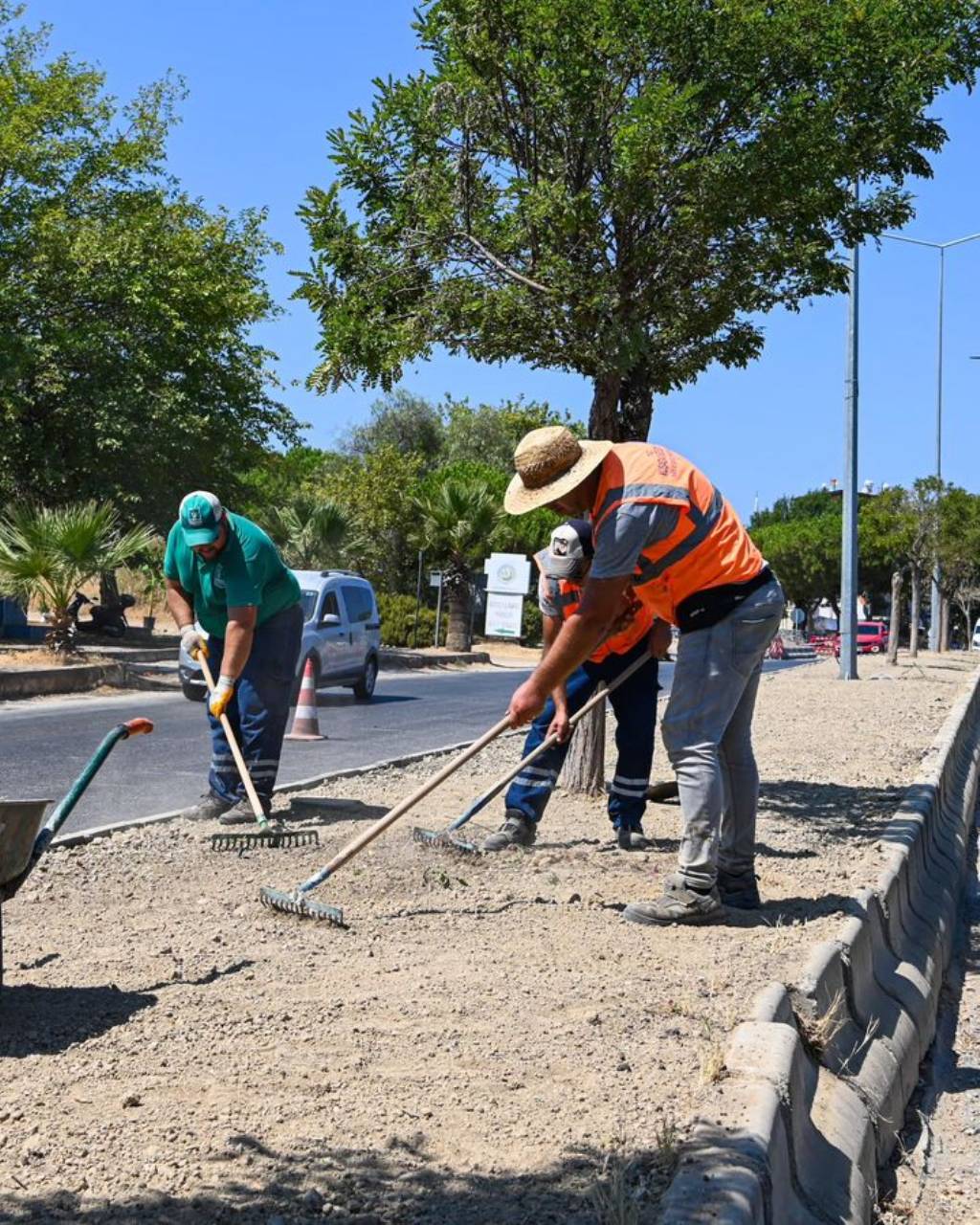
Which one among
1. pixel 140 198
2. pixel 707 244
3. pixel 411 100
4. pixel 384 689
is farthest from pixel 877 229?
pixel 140 198

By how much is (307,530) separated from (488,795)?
2772 cm

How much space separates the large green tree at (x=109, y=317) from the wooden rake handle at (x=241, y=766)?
19030mm

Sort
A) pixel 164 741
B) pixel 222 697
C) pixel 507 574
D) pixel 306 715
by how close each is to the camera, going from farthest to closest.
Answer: pixel 507 574, pixel 306 715, pixel 164 741, pixel 222 697

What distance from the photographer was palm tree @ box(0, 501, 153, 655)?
20156mm

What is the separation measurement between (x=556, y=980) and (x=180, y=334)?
83.4 feet

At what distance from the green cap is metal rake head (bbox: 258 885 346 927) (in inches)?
87.9

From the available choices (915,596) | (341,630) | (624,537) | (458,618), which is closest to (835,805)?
(624,537)

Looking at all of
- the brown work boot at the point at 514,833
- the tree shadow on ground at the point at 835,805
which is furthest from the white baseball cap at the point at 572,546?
the tree shadow on ground at the point at 835,805

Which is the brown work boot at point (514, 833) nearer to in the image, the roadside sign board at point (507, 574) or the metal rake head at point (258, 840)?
the metal rake head at point (258, 840)

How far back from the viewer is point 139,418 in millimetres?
27641

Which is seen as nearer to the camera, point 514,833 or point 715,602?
point 715,602

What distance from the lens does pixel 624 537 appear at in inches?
202

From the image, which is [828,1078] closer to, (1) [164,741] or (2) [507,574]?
(1) [164,741]

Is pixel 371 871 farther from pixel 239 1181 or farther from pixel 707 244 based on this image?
pixel 707 244
